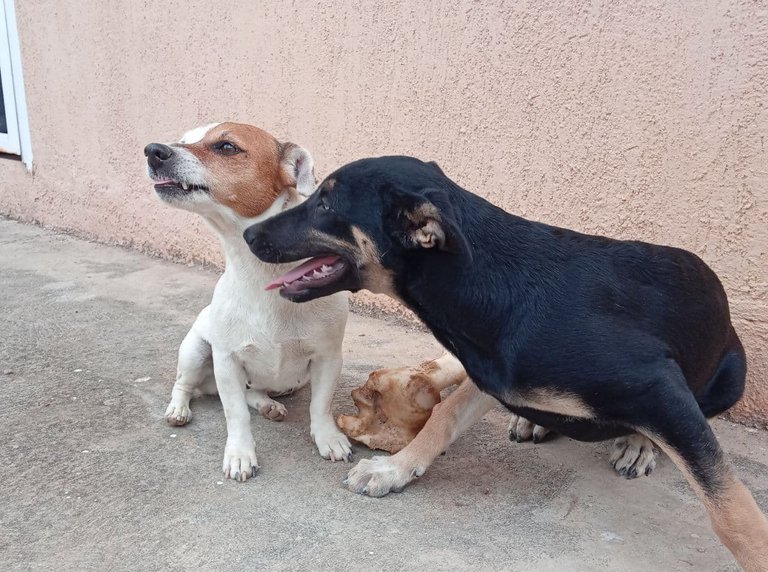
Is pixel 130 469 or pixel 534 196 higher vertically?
pixel 534 196

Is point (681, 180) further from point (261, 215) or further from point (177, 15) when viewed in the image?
point (177, 15)

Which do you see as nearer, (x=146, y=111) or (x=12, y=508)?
(x=12, y=508)

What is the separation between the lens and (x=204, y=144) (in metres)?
3.40

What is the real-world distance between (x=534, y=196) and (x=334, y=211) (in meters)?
1.90

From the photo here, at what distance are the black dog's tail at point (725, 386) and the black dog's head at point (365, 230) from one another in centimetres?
129

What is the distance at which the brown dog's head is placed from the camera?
3.25 meters

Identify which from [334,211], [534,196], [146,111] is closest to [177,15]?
[146,111]

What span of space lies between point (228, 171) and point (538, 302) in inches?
56.1

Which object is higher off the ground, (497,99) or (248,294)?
(497,99)

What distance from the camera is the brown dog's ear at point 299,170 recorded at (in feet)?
11.2

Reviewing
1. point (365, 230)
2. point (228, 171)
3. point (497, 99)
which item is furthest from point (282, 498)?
point (497, 99)

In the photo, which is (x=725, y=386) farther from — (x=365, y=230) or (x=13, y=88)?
(x=13, y=88)

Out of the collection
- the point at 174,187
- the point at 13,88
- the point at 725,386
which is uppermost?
the point at 174,187

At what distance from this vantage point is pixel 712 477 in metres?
2.55
